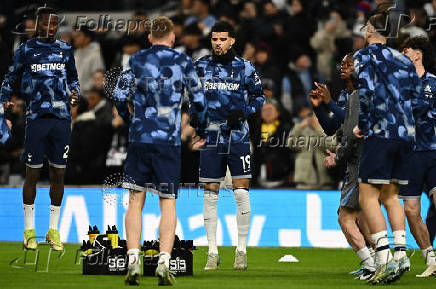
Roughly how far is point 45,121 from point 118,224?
14.0 ft

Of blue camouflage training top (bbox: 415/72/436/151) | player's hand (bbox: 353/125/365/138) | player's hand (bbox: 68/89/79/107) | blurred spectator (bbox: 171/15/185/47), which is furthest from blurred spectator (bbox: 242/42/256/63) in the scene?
player's hand (bbox: 353/125/365/138)

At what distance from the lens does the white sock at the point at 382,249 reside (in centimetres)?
946

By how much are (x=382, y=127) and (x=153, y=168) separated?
2211 millimetres

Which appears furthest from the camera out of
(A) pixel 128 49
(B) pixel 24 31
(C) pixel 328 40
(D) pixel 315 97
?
(B) pixel 24 31

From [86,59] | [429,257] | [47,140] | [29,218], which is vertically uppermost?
[86,59]

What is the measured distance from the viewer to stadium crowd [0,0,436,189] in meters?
17.1

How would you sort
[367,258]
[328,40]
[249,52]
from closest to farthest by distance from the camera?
[367,258], [249,52], [328,40]

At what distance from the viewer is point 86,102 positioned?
18609mm

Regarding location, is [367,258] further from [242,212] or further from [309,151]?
[309,151]

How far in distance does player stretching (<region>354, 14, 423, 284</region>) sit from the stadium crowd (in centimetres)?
578

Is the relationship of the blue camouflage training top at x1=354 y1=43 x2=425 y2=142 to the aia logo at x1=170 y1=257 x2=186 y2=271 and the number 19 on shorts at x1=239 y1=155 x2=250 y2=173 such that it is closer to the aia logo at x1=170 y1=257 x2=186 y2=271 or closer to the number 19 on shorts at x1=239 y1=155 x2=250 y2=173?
the aia logo at x1=170 y1=257 x2=186 y2=271

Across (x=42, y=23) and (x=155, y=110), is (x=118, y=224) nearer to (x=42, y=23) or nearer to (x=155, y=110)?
(x=42, y=23)

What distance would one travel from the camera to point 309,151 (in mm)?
16984

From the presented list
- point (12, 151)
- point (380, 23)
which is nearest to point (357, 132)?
point (380, 23)
